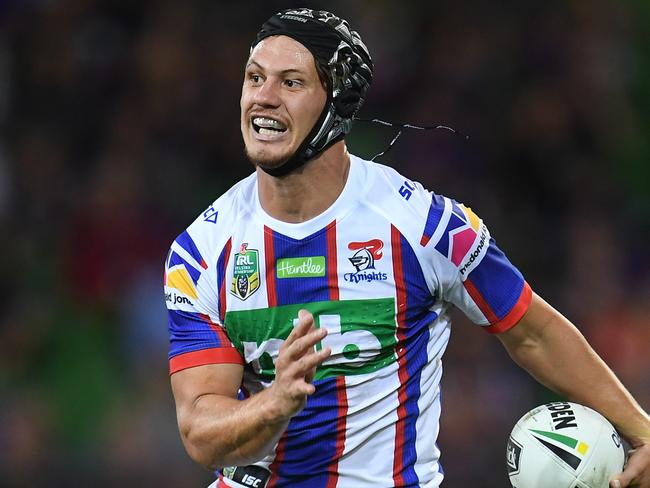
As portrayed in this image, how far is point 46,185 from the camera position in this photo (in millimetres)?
9961

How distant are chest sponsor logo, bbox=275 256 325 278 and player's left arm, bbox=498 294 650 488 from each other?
822 mm

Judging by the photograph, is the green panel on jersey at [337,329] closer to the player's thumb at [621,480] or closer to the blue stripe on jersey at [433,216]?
the blue stripe on jersey at [433,216]

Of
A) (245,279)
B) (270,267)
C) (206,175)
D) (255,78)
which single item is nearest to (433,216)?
(270,267)

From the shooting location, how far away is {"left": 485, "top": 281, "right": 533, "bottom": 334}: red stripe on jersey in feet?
16.0

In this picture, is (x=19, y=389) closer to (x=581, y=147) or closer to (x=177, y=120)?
(x=177, y=120)

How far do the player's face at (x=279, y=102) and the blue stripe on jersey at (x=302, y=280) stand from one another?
32cm

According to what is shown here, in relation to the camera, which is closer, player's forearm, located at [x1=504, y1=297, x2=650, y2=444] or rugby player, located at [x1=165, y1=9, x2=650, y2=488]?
rugby player, located at [x1=165, y1=9, x2=650, y2=488]

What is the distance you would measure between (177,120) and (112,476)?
10.1ft

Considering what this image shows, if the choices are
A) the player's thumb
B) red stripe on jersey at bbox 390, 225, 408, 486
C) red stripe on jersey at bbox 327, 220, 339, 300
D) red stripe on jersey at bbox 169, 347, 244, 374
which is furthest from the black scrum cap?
the player's thumb

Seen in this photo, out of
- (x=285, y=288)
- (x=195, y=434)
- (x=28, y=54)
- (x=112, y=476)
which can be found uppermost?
(x=28, y=54)

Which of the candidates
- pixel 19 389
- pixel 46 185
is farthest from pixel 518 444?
pixel 46 185

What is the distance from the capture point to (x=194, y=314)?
188 inches

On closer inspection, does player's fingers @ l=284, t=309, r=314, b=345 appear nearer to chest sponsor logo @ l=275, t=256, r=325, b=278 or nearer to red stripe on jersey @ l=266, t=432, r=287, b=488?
chest sponsor logo @ l=275, t=256, r=325, b=278

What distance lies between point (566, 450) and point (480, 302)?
2.15 ft
